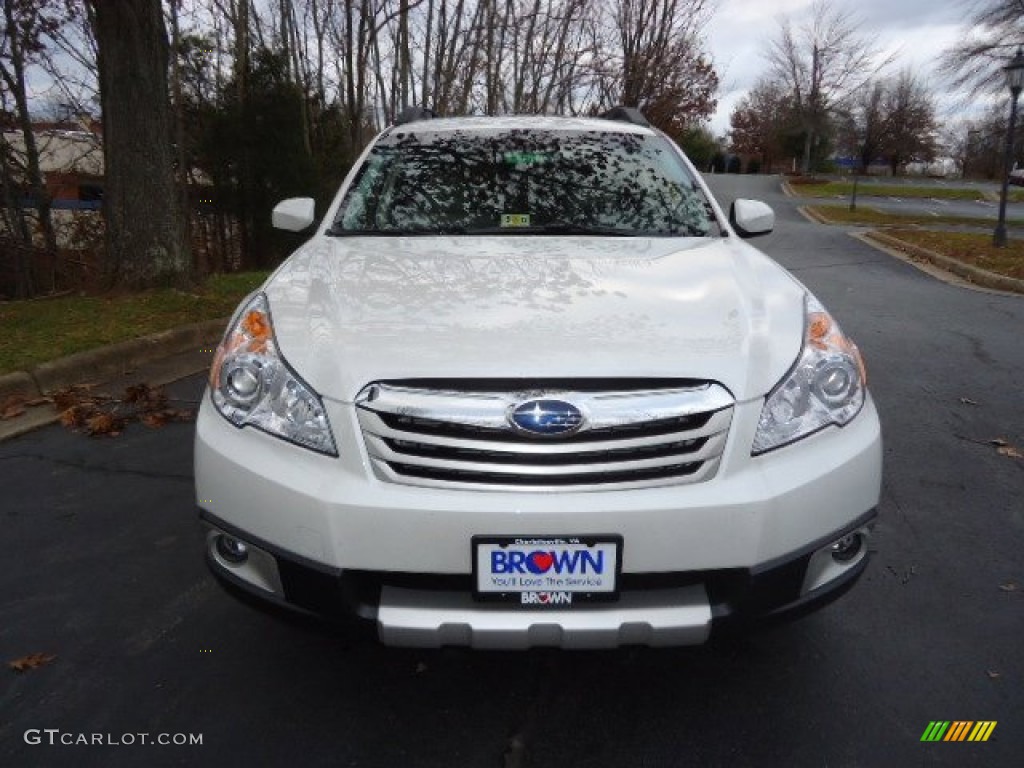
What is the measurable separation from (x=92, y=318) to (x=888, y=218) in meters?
20.8

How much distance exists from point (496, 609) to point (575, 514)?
30 centimetres

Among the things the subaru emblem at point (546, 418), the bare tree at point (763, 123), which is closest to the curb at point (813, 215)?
the subaru emblem at point (546, 418)

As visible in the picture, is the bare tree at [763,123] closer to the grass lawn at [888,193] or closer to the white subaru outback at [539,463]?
the grass lawn at [888,193]

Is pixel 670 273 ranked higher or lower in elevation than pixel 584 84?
lower

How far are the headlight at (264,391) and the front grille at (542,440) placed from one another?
0.16 m

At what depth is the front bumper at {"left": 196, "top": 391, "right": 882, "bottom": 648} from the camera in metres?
1.79

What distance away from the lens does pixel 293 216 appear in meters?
3.34

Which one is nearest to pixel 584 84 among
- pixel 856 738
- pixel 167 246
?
pixel 167 246

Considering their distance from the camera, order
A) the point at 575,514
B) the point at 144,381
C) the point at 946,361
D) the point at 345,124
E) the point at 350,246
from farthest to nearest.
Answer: the point at 345,124
the point at 946,361
the point at 144,381
the point at 350,246
the point at 575,514

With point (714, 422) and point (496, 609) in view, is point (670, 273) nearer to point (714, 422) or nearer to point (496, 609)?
point (714, 422)

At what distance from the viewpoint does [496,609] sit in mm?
1830

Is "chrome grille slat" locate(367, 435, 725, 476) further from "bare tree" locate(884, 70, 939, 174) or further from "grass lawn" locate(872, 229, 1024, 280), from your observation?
"bare tree" locate(884, 70, 939, 174)

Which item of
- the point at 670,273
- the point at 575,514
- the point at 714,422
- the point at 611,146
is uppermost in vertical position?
the point at 611,146

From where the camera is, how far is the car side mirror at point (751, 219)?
3.37 metres
